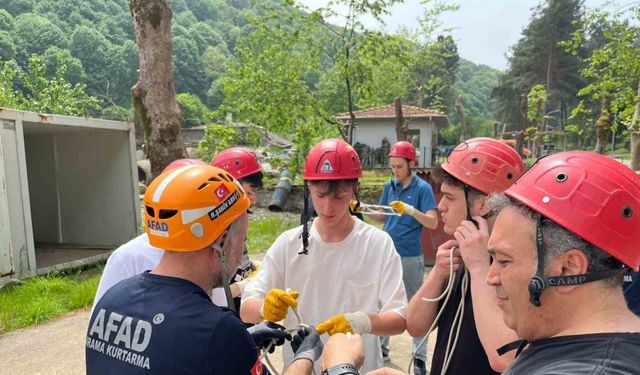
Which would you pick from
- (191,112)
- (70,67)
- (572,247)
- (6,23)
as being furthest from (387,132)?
(6,23)

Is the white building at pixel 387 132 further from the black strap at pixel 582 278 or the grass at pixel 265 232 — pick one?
the black strap at pixel 582 278

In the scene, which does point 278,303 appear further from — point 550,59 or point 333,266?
point 550,59

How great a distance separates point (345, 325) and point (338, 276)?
1.35 feet

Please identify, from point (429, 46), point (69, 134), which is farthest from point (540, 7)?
point (69, 134)

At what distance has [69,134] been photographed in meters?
9.62

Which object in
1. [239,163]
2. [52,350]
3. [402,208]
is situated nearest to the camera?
[239,163]

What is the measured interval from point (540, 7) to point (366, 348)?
182ft

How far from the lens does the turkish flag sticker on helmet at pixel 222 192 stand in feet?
5.40

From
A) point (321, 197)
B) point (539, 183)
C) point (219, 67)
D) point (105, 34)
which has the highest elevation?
point (105, 34)

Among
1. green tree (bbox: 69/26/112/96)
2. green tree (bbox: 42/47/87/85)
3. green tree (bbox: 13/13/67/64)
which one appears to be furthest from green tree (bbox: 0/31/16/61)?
green tree (bbox: 69/26/112/96)

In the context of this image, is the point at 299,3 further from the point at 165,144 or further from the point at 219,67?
the point at 219,67

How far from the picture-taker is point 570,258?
113cm

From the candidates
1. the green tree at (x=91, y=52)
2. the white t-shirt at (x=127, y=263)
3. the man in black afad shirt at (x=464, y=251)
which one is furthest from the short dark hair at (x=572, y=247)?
the green tree at (x=91, y=52)

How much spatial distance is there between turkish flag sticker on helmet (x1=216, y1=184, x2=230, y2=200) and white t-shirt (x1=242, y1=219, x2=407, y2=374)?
923mm
